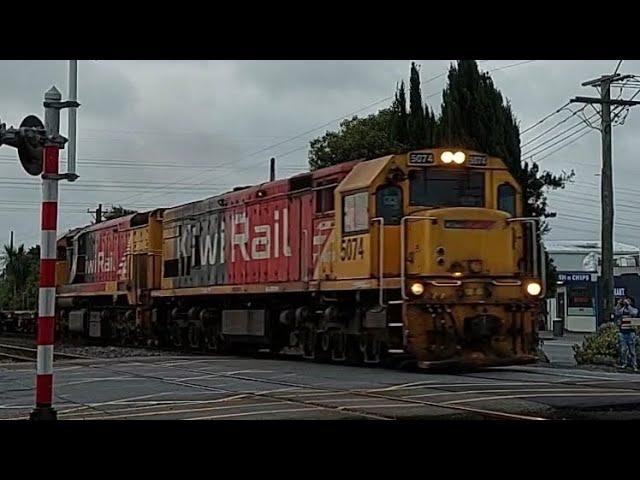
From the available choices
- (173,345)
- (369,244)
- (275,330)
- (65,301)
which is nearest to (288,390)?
(369,244)

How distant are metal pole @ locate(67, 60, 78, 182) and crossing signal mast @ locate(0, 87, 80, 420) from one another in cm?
1

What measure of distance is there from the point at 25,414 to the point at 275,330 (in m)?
10.4

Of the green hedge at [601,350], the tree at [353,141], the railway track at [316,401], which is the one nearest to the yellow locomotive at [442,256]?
the railway track at [316,401]

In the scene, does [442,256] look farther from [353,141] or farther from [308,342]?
[353,141]

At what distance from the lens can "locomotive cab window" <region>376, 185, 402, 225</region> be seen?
53.8ft

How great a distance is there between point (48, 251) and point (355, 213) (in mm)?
8964

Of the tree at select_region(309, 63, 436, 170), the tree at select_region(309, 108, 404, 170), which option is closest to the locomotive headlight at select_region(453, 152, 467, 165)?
the tree at select_region(309, 63, 436, 170)

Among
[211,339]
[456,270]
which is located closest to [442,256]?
[456,270]

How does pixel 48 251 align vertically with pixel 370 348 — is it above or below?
above

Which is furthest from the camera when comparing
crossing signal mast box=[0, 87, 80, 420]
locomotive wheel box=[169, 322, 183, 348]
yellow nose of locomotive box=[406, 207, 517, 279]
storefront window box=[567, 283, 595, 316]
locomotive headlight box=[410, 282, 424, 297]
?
storefront window box=[567, 283, 595, 316]

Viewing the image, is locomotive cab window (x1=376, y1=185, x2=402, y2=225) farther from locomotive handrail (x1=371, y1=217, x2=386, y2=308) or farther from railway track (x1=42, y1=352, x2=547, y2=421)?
railway track (x1=42, y1=352, x2=547, y2=421)

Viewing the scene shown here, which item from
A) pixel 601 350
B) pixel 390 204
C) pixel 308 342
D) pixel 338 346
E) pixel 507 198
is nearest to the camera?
pixel 390 204

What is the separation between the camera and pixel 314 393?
12.2 m
